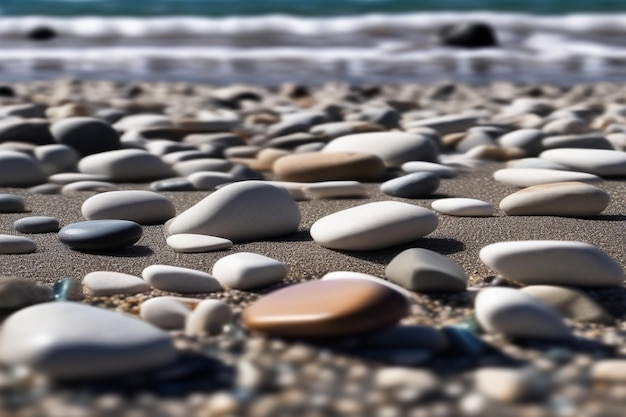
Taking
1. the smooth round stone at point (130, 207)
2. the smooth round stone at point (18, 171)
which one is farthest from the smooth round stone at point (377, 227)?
the smooth round stone at point (18, 171)

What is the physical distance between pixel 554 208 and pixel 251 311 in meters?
1.00

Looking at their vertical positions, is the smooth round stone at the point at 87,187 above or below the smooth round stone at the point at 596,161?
below

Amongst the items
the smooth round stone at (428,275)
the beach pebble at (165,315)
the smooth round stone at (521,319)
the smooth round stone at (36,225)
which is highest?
the smooth round stone at (521,319)

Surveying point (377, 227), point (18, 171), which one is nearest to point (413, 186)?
point (377, 227)

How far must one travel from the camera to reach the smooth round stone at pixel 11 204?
2.08 metres

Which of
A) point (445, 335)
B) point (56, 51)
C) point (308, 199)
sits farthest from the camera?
point (56, 51)

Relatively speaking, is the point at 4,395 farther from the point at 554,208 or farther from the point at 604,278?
the point at 554,208

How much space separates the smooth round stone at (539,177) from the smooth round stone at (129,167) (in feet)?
3.42

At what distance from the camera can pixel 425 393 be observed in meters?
0.93

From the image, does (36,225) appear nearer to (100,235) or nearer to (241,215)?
(100,235)

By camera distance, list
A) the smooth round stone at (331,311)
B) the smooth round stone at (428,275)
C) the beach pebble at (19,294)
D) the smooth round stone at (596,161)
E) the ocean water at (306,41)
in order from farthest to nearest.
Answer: the ocean water at (306,41) → the smooth round stone at (596,161) → the smooth round stone at (428,275) → the beach pebble at (19,294) → the smooth round stone at (331,311)

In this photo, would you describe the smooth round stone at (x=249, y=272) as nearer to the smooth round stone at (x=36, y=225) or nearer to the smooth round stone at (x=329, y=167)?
the smooth round stone at (x=36, y=225)

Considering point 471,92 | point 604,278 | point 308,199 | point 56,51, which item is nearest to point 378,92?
point 471,92

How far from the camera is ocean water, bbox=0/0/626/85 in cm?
693
